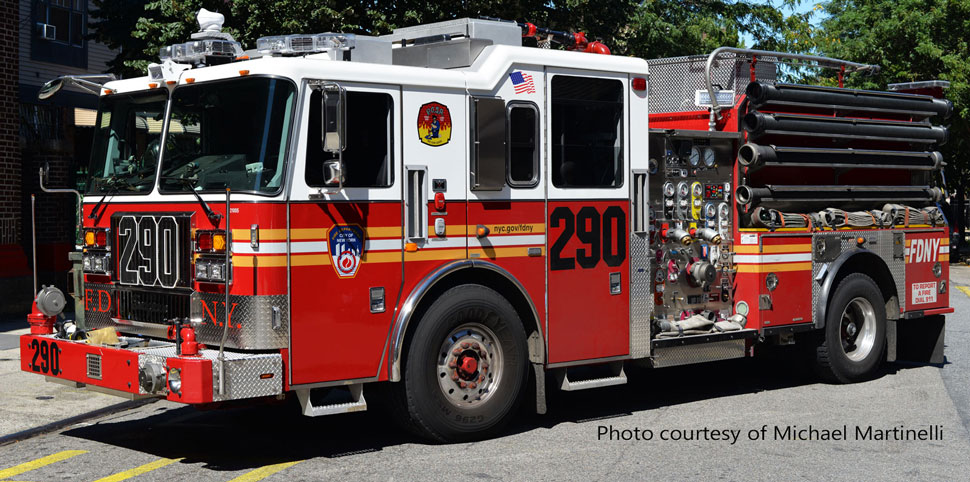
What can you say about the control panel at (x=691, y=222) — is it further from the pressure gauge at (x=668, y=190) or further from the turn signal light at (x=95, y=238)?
the turn signal light at (x=95, y=238)

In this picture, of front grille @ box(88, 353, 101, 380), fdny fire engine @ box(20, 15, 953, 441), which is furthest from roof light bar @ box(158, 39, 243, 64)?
front grille @ box(88, 353, 101, 380)

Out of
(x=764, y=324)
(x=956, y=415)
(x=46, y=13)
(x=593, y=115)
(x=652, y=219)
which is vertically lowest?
(x=956, y=415)

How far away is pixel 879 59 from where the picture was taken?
103ft

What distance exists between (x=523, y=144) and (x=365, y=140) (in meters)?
1.36

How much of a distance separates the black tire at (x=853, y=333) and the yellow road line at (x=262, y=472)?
5.48 m

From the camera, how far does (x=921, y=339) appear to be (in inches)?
459

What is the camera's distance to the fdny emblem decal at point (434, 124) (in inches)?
293

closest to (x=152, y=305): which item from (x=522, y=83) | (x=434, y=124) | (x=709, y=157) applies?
(x=434, y=124)

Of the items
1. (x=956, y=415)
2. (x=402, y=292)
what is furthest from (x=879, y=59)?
(x=402, y=292)

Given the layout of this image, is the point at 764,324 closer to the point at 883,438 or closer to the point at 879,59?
the point at 883,438

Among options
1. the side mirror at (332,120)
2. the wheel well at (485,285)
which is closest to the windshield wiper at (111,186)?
the side mirror at (332,120)

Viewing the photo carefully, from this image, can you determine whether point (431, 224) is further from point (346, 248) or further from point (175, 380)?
point (175, 380)

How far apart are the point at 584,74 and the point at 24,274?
1002cm

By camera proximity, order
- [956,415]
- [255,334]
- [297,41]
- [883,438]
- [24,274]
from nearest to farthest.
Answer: [255,334] → [297,41] → [883,438] → [956,415] → [24,274]
